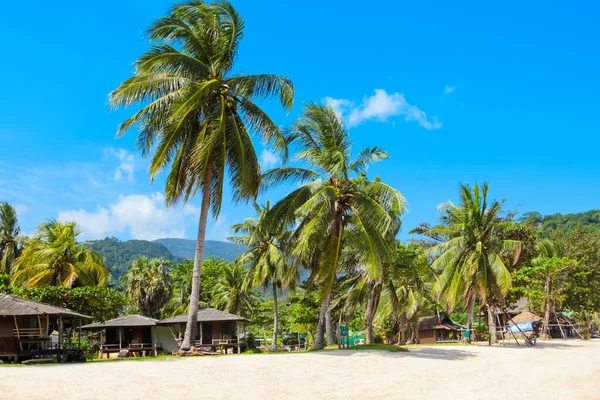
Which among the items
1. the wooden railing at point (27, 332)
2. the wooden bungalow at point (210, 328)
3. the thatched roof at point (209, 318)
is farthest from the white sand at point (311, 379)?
the wooden bungalow at point (210, 328)

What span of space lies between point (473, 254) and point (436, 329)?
24924mm

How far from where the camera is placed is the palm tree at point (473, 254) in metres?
29.3

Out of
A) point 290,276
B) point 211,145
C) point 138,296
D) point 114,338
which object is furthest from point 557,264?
point 138,296

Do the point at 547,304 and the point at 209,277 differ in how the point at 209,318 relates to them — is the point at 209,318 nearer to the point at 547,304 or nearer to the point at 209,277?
the point at 209,277

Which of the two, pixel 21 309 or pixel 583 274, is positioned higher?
pixel 583 274

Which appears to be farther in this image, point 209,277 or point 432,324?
point 432,324

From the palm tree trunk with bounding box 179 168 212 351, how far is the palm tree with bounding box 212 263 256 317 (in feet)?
71.5

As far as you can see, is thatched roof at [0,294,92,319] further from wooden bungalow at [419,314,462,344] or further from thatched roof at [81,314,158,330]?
wooden bungalow at [419,314,462,344]

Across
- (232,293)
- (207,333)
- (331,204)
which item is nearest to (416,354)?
(331,204)

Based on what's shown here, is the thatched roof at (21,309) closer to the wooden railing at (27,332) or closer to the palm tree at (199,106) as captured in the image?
the wooden railing at (27,332)

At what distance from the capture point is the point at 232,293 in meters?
42.8

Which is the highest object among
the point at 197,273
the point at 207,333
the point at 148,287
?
the point at 197,273

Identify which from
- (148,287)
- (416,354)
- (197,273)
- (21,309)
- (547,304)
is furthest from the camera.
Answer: (148,287)

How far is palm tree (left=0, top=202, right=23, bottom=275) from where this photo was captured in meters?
36.4
